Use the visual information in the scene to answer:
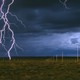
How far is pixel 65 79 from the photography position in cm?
3064

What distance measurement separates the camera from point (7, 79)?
30.9 m

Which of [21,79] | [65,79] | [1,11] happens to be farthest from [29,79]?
[1,11]

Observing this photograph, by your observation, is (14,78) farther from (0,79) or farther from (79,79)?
(79,79)

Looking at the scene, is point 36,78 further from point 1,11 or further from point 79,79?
point 1,11

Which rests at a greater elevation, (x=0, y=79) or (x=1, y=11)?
(x=1, y=11)

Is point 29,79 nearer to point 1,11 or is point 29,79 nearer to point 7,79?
point 7,79

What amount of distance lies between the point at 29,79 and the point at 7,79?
1.69 metres

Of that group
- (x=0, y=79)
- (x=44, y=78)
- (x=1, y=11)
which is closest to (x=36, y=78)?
(x=44, y=78)

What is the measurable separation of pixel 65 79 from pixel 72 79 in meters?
0.53

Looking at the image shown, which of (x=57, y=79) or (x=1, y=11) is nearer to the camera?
(x=57, y=79)

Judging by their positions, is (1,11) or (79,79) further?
(1,11)

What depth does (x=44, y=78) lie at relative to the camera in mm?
31234

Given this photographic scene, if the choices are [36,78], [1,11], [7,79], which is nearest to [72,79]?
[36,78]

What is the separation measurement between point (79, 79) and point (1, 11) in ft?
82.8
